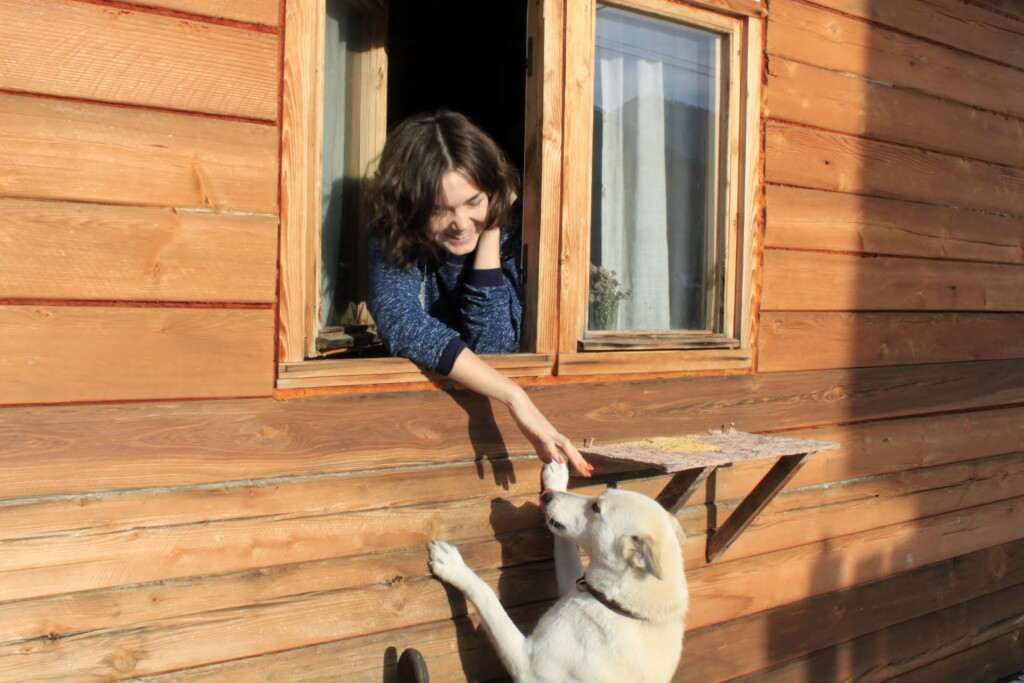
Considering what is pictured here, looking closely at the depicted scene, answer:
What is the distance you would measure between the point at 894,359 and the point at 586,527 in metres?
2.30

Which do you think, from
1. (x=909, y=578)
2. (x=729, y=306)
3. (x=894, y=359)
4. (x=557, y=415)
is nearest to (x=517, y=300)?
(x=557, y=415)

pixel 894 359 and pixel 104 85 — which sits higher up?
pixel 104 85

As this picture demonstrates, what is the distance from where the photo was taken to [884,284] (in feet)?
13.7

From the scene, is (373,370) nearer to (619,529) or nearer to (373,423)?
(373,423)

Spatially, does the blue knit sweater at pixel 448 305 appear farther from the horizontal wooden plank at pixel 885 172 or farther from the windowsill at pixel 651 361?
the horizontal wooden plank at pixel 885 172

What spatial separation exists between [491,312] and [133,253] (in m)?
1.27

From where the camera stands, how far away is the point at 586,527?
2.71 m

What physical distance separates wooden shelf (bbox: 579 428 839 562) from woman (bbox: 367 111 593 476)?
20cm

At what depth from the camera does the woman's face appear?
3.04 meters

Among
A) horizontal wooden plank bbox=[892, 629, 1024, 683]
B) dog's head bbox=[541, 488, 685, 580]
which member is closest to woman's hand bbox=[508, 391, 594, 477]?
dog's head bbox=[541, 488, 685, 580]

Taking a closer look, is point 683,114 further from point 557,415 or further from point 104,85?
point 104,85

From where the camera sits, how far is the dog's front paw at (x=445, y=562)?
2895mm

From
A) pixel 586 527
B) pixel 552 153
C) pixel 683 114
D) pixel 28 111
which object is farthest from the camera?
pixel 683 114

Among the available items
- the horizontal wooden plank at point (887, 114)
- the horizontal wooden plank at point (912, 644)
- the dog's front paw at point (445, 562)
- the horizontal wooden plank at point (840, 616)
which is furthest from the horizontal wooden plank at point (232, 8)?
the horizontal wooden plank at point (912, 644)
